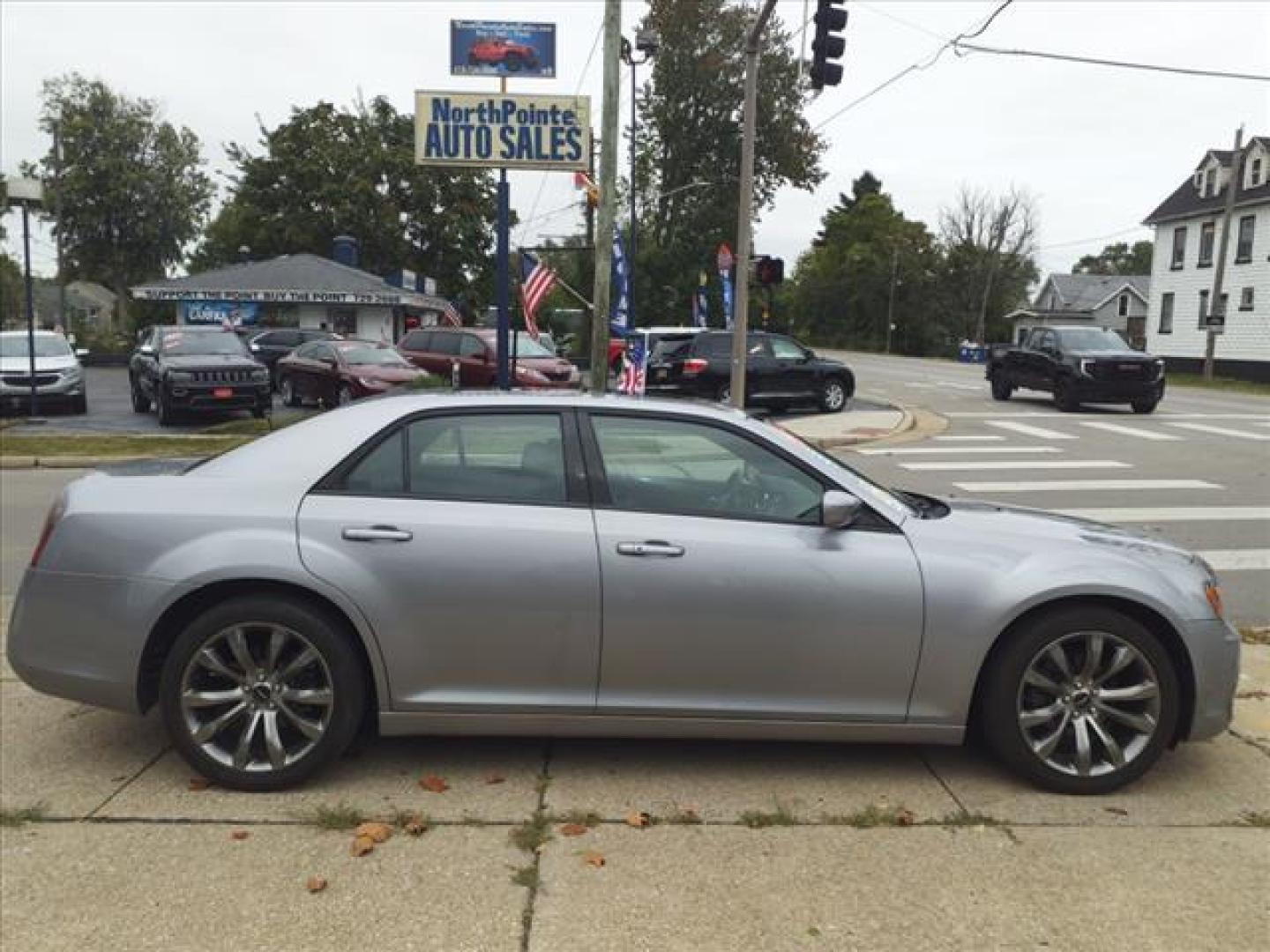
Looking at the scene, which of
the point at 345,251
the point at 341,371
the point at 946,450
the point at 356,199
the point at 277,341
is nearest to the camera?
the point at 946,450

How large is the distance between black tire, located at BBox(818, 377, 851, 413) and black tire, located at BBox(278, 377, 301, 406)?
10999mm

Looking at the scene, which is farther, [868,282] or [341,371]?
[868,282]

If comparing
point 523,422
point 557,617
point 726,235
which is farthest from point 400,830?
point 726,235

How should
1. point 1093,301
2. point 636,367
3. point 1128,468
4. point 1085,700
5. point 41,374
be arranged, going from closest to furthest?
point 1085,700 → point 1128,468 → point 636,367 → point 41,374 → point 1093,301

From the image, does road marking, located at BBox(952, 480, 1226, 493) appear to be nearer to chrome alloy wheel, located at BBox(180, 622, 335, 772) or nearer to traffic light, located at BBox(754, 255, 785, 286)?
traffic light, located at BBox(754, 255, 785, 286)

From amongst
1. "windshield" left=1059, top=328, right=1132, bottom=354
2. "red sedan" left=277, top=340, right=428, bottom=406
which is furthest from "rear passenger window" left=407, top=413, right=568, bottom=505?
"windshield" left=1059, top=328, right=1132, bottom=354

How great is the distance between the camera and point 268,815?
11.7 feet

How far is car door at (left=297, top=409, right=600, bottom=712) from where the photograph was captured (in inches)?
145

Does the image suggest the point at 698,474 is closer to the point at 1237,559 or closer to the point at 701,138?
the point at 1237,559

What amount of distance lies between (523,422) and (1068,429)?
16.7 meters

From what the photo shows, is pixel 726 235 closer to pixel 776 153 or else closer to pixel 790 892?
pixel 776 153

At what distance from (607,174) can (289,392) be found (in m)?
10.3

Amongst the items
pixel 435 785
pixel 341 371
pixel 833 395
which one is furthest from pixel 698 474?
pixel 833 395

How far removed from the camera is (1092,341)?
22.2 metres
